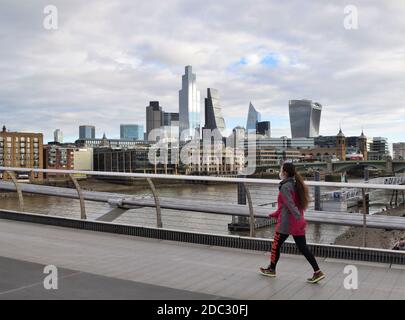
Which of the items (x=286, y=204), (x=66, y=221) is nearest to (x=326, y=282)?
(x=286, y=204)

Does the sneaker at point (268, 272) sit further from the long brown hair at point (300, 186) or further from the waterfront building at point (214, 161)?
the waterfront building at point (214, 161)

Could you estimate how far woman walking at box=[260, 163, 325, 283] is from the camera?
4918 millimetres

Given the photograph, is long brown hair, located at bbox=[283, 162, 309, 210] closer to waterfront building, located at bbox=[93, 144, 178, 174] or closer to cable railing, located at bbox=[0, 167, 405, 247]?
cable railing, located at bbox=[0, 167, 405, 247]

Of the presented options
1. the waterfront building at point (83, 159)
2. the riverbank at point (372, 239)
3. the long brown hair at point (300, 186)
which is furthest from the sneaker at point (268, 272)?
the waterfront building at point (83, 159)

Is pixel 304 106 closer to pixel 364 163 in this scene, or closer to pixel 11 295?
pixel 364 163

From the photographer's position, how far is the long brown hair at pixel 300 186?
4.93 metres

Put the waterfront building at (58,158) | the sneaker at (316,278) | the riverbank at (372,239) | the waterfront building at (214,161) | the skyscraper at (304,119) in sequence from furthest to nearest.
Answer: the skyscraper at (304,119) → the waterfront building at (58,158) → the waterfront building at (214,161) → the riverbank at (372,239) → the sneaker at (316,278)

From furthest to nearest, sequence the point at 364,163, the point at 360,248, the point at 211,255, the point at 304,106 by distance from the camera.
A: the point at 304,106 → the point at 364,163 → the point at 211,255 → the point at 360,248

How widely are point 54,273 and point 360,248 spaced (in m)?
3.62

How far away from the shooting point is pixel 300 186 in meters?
4.99

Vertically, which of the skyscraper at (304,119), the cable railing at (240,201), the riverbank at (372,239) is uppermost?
the skyscraper at (304,119)

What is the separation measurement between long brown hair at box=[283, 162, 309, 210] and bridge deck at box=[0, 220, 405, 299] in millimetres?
826

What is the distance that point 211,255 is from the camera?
620cm

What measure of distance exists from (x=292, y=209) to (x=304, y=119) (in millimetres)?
196268
